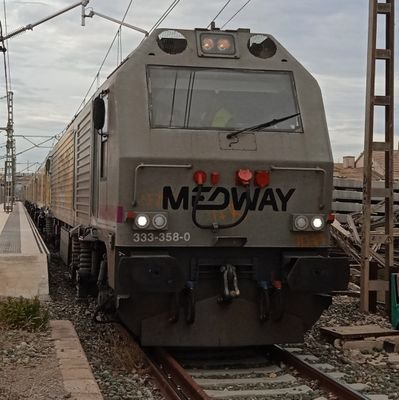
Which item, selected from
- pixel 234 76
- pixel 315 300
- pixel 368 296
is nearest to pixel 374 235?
pixel 368 296

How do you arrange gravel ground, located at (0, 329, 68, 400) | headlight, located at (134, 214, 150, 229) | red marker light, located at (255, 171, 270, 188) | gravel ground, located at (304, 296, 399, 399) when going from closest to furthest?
gravel ground, located at (0, 329, 68, 400) → gravel ground, located at (304, 296, 399, 399) → headlight, located at (134, 214, 150, 229) → red marker light, located at (255, 171, 270, 188)

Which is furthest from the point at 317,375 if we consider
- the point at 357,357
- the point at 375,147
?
the point at 375,147

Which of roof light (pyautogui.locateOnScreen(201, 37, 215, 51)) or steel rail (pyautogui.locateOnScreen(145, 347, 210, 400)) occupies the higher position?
roof light (pyautogui.locateOnScreen(201, 37, 215, 51))

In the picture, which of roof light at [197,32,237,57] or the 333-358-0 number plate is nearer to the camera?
the 333-358-0 number plate

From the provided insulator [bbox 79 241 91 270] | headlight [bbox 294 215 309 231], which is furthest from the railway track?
insulator [bbox 79 241 91 270]

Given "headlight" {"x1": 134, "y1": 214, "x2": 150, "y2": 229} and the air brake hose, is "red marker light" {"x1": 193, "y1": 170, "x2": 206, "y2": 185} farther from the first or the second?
"headlight" {"x1": 134, "y1": 214, "x2": 150, "y2": 229}

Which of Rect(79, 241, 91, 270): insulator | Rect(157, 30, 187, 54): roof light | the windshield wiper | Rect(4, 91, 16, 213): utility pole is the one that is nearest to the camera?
the windshield wiper

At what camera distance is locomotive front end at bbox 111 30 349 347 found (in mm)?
7000

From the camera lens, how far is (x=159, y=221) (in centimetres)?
697

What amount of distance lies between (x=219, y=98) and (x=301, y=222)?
159 centimetres

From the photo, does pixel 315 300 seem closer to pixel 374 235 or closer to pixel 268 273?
pixel 268 273

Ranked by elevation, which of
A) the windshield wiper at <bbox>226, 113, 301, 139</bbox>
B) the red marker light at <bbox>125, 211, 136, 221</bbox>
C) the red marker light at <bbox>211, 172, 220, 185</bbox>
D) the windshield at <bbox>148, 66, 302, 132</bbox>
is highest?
the windshield at <bbox>148, 66, 302, 132</bbox>

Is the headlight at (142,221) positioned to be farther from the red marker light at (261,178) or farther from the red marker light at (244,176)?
the red marker light at (261,178)

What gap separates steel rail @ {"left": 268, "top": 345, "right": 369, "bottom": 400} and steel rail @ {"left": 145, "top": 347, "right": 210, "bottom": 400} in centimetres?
121
